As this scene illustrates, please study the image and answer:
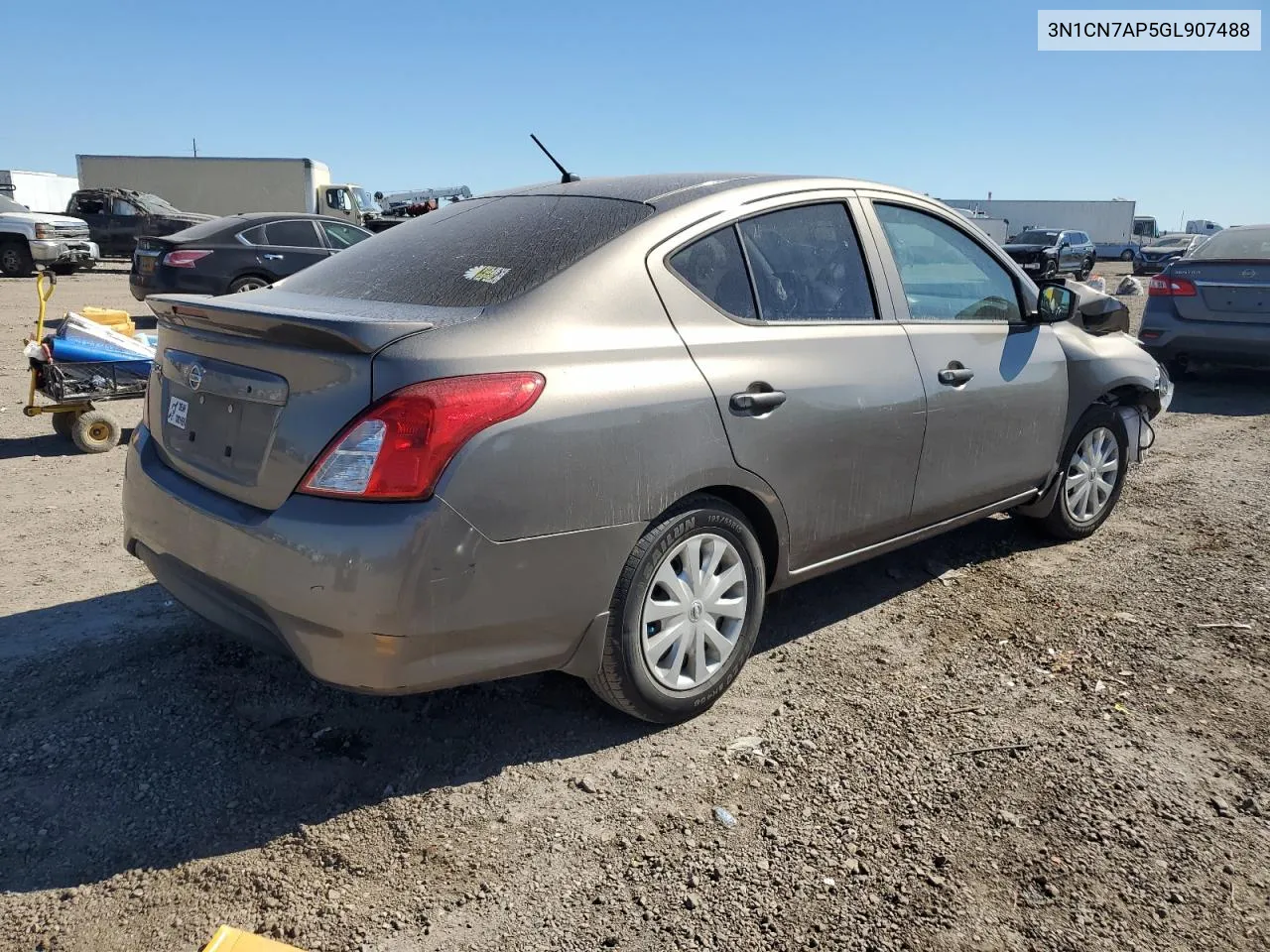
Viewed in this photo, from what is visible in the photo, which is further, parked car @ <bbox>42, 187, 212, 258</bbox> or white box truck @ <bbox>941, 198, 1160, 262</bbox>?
white box truck @ <bbox>941, 198, 1160, 262</bbox>

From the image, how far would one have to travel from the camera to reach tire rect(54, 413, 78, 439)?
6588 millimetres

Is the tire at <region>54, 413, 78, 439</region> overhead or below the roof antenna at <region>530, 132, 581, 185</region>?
below

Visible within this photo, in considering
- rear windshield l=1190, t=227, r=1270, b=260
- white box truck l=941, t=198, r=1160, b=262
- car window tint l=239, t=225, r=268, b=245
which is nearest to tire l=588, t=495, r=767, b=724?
rear windshield l=1190, t=227, r=1270, b=260

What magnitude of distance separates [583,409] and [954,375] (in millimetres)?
1850

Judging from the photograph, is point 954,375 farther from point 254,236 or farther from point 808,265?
point 254,236

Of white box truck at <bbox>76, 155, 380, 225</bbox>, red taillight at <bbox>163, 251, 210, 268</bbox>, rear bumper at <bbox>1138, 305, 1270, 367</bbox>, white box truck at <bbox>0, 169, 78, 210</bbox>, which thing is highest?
white box truck at <bbox>0, 169, 78, 210</bbox>

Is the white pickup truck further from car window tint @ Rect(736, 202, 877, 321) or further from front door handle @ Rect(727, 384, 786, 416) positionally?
front door handle @ Rect(727, 384, 786, 416)

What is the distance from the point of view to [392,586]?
236cm

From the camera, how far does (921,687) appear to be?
134 inches

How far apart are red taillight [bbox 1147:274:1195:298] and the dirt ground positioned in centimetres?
579

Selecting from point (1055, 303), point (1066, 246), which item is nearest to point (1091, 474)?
point (1055, 303)

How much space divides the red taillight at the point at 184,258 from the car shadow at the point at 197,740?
8.80 metres

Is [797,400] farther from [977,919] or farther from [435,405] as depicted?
[977,919]

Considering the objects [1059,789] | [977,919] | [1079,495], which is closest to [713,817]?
[977,919]
